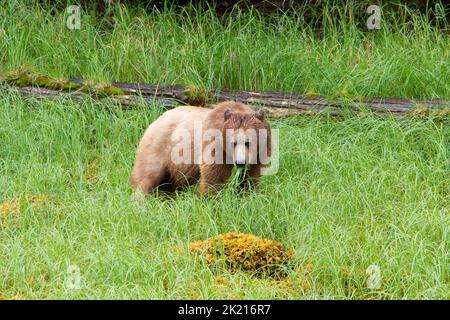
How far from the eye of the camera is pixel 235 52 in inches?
364

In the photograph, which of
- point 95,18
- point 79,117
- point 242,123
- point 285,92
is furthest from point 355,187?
point 95,18

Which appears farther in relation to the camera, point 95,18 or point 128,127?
point 95,18

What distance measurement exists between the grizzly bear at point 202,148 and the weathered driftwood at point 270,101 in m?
1.36

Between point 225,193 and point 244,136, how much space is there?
1.44ft

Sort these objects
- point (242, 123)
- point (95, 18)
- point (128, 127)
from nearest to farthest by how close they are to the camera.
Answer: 1. point (242, 123)
2. point (128, 127)
3. point (95, 18)

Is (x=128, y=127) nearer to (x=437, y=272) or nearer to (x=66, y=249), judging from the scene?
(x=66, y=249)

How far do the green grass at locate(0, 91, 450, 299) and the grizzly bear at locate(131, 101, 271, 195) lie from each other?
8.0 inches

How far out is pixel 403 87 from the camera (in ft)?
28.5

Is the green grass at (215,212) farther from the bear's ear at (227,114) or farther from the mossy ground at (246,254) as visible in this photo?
the bear's ear at (227,114)

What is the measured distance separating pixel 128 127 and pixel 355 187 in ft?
8.28

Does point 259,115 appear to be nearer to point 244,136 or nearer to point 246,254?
point 244,136

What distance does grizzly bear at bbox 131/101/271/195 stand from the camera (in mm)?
6566

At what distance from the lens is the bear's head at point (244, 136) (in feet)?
21.3

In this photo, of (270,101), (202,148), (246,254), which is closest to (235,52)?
(270,101)
